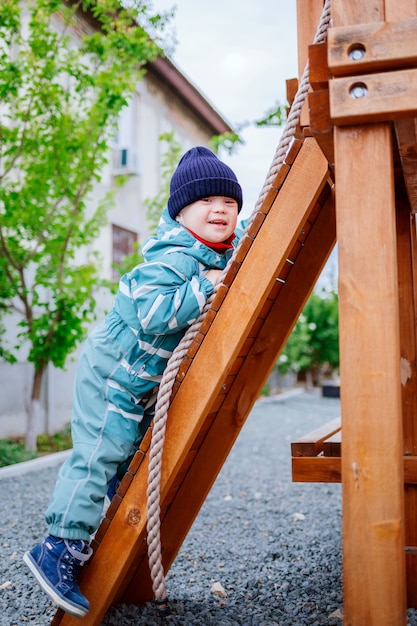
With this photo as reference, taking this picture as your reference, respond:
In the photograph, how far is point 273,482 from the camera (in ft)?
16.9

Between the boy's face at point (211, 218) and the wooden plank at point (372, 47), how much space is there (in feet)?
2.47

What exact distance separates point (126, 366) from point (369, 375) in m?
0.87

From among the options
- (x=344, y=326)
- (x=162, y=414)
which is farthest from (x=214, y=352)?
(x=344, y=326)

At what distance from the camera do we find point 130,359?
2.07 metres

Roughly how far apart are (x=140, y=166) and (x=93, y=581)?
31.9ft

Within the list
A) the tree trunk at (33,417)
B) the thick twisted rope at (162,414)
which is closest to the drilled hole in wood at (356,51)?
the thick twisted rope at (162,414)

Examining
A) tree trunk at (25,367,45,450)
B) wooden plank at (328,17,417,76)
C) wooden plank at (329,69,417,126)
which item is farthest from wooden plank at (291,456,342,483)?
tree trunk at (25,367,45,450)

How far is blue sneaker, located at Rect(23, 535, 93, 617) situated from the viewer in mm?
1854

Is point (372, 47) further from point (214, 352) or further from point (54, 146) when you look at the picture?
point (54, 146)

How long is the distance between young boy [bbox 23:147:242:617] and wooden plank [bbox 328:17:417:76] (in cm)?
75

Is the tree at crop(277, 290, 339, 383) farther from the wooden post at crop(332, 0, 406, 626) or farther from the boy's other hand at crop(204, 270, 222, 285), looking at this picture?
the wooden post at crop(332, 0, 406, 626)

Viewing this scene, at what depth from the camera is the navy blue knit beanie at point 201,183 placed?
222 cm

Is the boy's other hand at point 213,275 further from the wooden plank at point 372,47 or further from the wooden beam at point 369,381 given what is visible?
the wooden plank at point 372,47

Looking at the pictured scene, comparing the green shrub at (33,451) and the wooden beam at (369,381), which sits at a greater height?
the wooden beam at (369,381)
